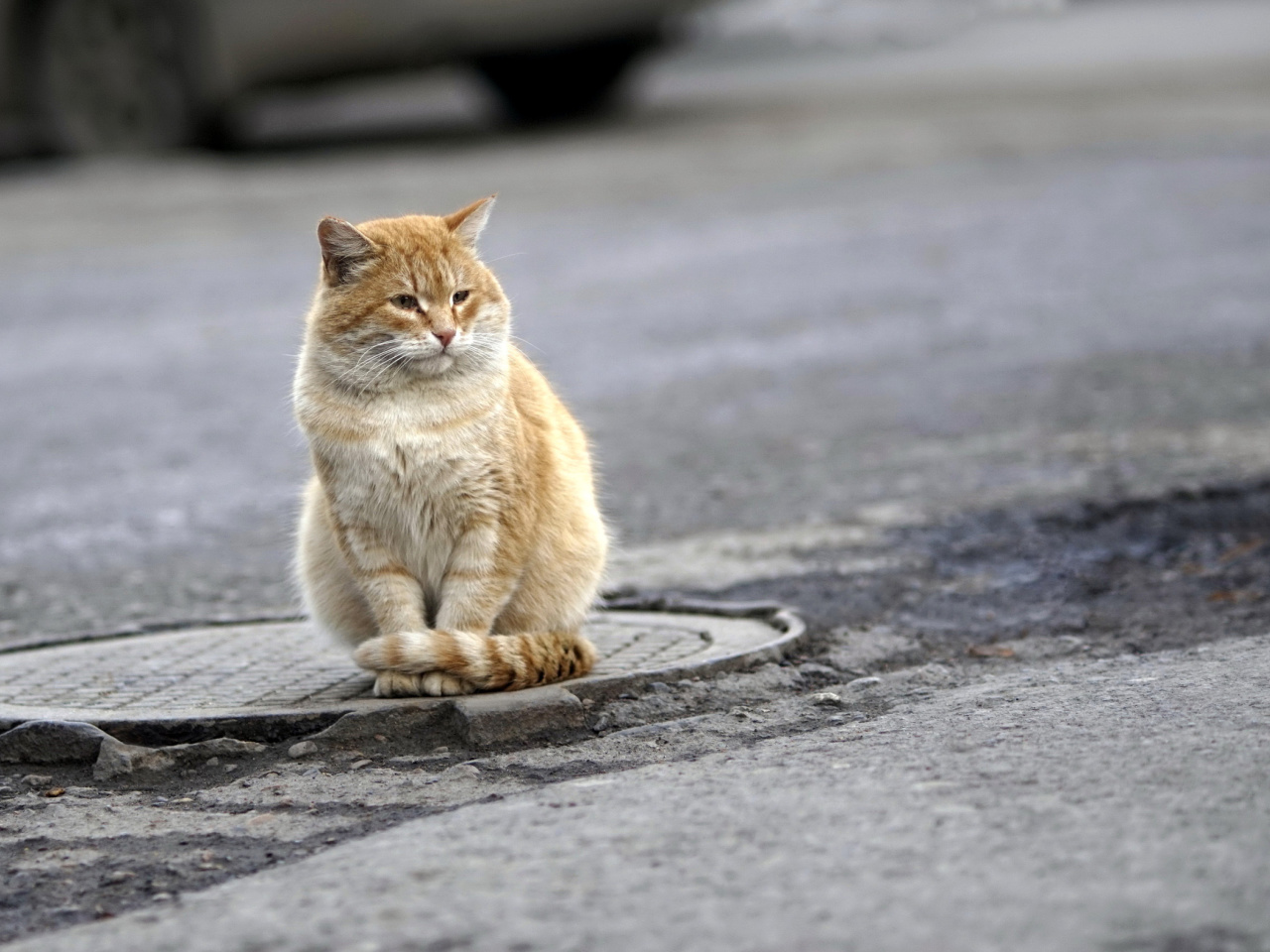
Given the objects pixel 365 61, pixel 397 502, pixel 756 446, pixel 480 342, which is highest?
pixel 365 61

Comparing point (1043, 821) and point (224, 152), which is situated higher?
point (224, 152)

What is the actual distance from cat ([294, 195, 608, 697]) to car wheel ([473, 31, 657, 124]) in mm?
13313

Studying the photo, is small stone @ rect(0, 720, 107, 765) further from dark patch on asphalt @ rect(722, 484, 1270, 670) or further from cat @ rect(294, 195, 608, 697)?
dark patch on asphalt @ rect(722, 484, 1270, 670)

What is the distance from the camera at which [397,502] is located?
3.75 metres

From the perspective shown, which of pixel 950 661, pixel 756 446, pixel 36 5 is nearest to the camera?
pixel 950 661

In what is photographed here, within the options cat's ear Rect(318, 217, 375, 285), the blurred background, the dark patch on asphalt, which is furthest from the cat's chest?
→ the blurred background

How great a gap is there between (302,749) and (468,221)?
1.26 metres

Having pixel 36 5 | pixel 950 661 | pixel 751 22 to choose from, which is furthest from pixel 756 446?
pixel 751 22

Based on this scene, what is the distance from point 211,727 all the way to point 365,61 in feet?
37.5

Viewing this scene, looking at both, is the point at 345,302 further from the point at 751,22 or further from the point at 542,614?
the point at 751,22

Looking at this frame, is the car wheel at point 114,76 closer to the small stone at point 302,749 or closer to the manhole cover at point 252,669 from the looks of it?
the manhole cover at point 252,669

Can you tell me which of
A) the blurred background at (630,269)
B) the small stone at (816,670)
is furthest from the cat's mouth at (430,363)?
the blurred background at (630,269)

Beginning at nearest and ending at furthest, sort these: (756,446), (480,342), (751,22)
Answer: (480,342), (756,446), (751,22)

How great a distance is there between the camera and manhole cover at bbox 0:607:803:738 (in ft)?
12.1
